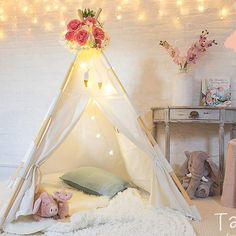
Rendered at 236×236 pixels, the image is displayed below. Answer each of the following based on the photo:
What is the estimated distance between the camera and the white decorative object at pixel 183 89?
3.09 meters

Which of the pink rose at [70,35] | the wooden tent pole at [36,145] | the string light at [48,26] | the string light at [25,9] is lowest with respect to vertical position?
the wooden tent pole at [36,145]

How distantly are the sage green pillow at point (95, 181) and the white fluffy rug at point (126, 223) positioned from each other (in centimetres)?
27

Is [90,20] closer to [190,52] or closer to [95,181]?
[190,52]

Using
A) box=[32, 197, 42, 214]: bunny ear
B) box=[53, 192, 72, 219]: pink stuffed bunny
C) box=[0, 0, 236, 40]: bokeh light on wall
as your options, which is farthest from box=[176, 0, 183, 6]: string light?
box=[32, 197, 42, 214]: bunny ear

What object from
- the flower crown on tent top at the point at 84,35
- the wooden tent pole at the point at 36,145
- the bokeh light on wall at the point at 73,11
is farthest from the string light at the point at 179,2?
the wooden tent pole at the point at 36,145

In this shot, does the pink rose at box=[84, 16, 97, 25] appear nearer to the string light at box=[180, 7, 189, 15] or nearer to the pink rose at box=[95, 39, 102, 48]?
the pink rose at box=[95, 39, 102, 48]

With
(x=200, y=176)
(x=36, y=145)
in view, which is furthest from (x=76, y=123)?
(x=200, y=176)

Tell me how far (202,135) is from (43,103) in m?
1.73

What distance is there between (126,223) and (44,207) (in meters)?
0.53

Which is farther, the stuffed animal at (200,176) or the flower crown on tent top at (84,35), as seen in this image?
the stuffed animal at (200,176)

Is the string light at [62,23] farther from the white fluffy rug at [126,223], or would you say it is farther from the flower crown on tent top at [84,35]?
the white fluffy rug at [126,223]

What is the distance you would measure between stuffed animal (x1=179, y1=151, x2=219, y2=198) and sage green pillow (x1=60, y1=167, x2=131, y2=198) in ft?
1.88

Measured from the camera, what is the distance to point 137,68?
348 centimetres

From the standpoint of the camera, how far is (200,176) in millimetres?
2939
